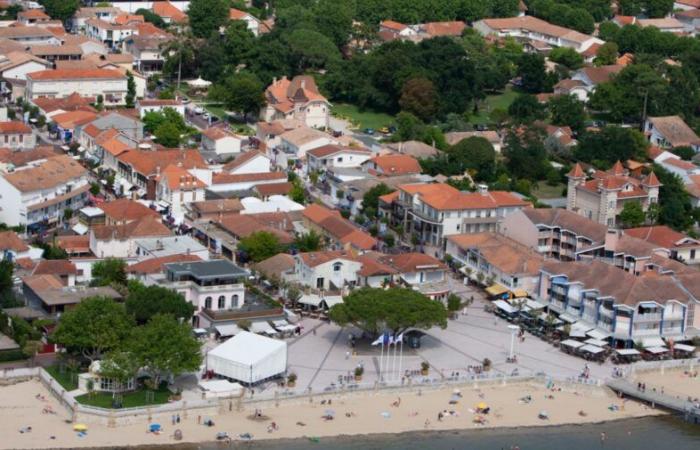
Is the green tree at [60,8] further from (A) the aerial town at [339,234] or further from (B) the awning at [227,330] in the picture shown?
(B) the awning at [227,330]

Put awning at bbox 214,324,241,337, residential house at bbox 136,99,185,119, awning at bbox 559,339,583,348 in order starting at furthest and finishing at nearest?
1. residential house at bbox 136,99,185,119
2. awning at bbox 559,339,583,348
3. awning at bbox 214,324,241,337

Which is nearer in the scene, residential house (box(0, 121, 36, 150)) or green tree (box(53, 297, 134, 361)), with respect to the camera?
green tree (box(53, 297, 134, 361))

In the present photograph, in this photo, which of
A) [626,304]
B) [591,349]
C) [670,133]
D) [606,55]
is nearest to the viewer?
[591,349]

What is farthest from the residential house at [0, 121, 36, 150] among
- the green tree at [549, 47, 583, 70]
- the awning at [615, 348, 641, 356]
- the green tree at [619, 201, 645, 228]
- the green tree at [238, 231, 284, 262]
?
the green tree at [549, 47, 583, 70]

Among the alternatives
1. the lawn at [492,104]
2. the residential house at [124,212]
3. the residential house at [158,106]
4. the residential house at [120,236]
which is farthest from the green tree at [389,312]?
the lawn at [492,104]

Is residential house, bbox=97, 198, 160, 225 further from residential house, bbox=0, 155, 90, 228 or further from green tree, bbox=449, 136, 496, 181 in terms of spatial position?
green tree, bbox=449, 136, 496, 181

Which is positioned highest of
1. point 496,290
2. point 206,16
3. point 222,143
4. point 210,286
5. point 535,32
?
point 210,286

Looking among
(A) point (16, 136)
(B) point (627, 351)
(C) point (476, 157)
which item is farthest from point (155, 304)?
(C) point (476, 157)

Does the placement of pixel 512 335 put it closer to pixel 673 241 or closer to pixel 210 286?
pixel 210 286
